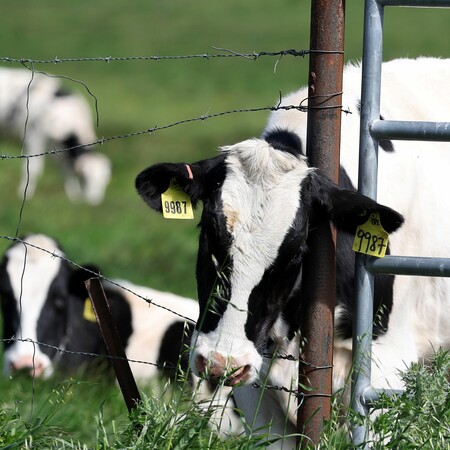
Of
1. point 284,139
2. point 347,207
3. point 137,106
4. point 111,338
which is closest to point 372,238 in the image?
point 347,207

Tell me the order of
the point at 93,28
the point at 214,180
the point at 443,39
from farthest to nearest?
1. the point at 93,28
2. the point at 443,39
3. the point at 214,180

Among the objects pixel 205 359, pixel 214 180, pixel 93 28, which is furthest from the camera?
pixel 93 28

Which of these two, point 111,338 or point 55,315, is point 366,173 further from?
point 55,315

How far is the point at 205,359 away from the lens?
376cm

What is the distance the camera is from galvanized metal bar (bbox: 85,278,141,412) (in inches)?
158

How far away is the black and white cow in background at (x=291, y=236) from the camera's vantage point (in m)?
3.87

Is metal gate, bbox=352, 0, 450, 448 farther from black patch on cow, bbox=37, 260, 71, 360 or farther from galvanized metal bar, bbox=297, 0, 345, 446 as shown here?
black patch on cow, bbox=37, 260, 71, 360

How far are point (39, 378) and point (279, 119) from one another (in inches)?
116

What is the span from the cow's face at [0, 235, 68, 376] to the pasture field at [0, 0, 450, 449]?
899 mm


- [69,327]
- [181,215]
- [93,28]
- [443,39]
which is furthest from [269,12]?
[181,215]

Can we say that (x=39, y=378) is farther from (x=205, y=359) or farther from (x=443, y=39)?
(x=443, y=39)

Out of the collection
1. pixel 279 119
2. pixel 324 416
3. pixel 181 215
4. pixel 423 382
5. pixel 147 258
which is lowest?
pixel 147 258

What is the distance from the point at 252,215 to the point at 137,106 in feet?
98.4

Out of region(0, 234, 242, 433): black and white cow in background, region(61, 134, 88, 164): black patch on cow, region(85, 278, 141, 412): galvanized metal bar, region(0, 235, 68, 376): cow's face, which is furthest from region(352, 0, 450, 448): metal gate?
region(61, 134, 88, 164): black patch on cow
